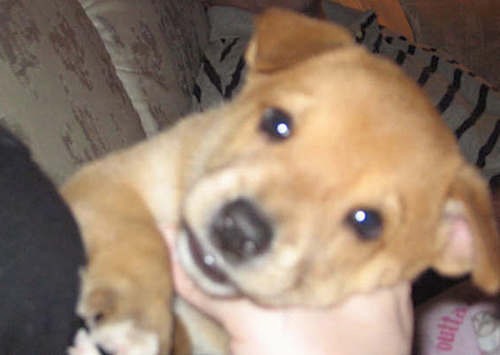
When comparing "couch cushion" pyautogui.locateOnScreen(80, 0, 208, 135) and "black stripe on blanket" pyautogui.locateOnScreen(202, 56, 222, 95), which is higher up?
"couch cushion" pyautogui.locateOnScreen(80, 0, 208, 135)

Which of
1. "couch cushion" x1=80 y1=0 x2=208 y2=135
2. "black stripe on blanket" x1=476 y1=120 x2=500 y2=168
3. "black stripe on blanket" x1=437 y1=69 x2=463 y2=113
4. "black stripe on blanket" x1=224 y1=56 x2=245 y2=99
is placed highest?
"couch cushion" x1=80 y1=0 x2=208 y2=135

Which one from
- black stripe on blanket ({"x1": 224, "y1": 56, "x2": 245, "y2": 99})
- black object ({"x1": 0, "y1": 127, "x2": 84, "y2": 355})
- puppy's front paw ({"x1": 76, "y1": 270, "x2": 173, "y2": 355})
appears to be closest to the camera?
black object ({"x1": 0, "y1": 127, "x2": 84, "y2": 355})

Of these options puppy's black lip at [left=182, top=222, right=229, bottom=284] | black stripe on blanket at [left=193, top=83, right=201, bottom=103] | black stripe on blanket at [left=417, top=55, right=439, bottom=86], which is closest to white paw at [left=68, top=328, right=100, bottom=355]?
puppy's black lip at [left=182, top=222, right=229, bottom=284]

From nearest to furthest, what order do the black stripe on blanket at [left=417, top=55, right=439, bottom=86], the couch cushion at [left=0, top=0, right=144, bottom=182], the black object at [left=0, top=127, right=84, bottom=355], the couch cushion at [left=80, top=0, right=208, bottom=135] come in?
the black object at [left=0, top=127, right=84, bottom=355] < the couch cushion at [left=0, top=0, right=144, bottom=182] < the couch cushion at [left=80, top=0, right=208, bottom=135] < the black stripe on blanket at [left=417, top=55, right=439, bottom=86]

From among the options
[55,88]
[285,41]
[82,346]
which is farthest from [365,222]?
[55,88]

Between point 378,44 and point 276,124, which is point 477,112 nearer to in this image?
point 378,44

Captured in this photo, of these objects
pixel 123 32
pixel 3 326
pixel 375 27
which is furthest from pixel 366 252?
pixel 375 27

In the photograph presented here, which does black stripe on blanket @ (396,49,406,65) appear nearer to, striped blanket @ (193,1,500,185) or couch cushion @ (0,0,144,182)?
striped blanket @ (193,1,500,185)

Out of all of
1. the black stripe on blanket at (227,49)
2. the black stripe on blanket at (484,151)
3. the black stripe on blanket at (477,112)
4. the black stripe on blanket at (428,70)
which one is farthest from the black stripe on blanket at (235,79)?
the black stripe on blanket at (484,151)
